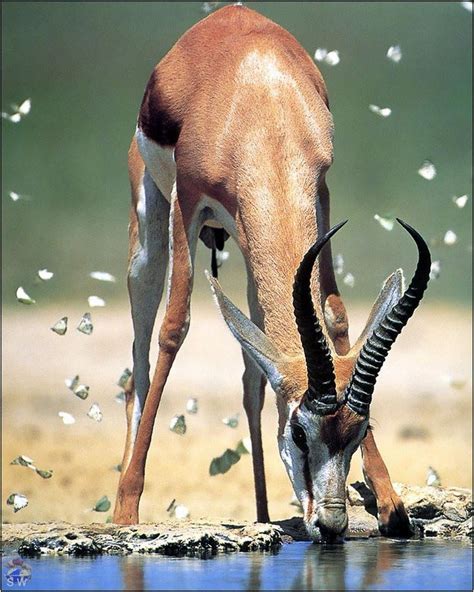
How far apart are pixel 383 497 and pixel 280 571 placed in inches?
78.5

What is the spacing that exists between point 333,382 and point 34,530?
6.68ft

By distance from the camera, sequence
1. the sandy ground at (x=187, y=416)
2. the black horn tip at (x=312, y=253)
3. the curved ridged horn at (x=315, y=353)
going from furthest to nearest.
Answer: the sandy ground at (x=187, y=416) < the curved ridged horn at (x=315, y=353) < the black horn tip at (x=312, y=253)

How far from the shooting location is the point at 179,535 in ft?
25.8

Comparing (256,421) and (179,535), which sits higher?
(256,421)

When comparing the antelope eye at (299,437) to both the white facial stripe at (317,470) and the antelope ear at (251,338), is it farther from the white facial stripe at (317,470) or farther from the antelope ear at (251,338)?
the antelope ear at (251,338)

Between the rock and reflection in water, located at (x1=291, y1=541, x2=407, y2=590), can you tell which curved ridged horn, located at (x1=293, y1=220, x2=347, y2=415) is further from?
the rock

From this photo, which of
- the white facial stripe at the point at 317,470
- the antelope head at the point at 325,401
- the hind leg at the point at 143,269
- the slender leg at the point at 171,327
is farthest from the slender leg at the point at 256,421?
the white facial stripe at the point at 317,470

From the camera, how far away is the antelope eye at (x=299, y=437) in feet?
25.7

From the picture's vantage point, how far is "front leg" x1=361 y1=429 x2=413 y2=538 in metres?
8.92

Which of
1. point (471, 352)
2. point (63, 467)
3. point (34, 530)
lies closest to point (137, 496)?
point (34, 530)

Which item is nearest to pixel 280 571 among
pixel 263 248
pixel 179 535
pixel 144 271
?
pixel 179 535

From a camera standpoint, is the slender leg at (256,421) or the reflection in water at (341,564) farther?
the slender leg at (256,421)

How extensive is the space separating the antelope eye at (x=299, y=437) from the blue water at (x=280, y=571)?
18.4 inches

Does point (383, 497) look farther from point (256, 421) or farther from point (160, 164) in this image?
point (160, 164)
